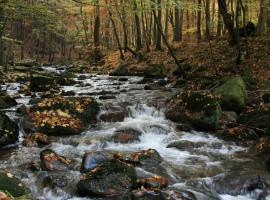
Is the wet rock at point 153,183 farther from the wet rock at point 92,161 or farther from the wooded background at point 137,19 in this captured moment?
the wooded background at point 137,19

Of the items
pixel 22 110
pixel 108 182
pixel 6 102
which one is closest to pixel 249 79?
pixel 22 110

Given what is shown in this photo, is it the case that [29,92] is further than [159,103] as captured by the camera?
Yes

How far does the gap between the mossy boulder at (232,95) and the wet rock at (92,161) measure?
5.38m

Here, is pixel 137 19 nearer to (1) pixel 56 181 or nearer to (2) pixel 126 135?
(2) pixel 126 135

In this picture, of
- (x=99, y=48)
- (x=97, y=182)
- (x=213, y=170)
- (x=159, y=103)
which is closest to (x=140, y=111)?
(x=159, y=103)

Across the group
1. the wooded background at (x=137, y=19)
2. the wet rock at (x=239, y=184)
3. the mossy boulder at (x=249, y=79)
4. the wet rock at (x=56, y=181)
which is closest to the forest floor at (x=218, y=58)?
the mossy boulder at (x=249, y=79)

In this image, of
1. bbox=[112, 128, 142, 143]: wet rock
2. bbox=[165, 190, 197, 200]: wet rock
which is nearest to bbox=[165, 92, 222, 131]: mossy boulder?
bbox=[112, 128, 142, 143]: wet rock

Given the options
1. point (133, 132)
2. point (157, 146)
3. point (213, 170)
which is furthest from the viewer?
point (133, 132)

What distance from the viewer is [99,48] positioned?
115 feet

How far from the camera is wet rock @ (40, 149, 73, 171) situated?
7.96 metres

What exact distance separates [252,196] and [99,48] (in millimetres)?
29280

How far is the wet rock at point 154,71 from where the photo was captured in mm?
21578

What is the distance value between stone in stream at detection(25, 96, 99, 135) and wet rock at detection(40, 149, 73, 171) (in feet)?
8.01

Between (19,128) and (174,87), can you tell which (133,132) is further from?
(174,87)
